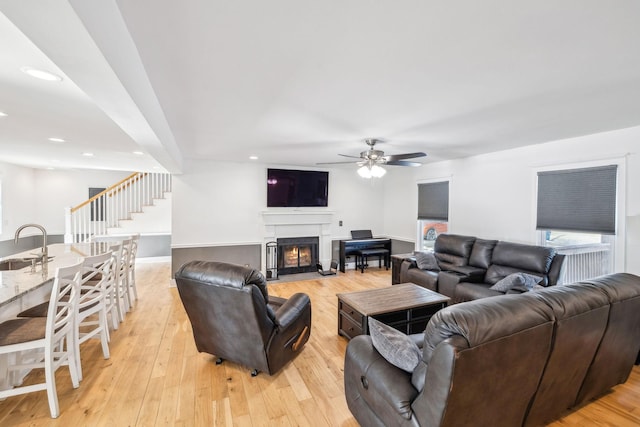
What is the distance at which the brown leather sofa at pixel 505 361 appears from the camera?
3.87 feet

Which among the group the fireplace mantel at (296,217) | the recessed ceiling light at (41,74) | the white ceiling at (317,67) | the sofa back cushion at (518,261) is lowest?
the sofa back cushion at (518,261)

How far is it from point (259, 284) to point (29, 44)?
193cm

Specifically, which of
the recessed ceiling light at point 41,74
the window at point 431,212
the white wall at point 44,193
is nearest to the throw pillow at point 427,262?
the window at point 431,212

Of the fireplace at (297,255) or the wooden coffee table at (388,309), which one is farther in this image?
the fireplace at (297,255)

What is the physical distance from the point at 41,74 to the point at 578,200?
5529mm

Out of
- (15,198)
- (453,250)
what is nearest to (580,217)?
(453,250)

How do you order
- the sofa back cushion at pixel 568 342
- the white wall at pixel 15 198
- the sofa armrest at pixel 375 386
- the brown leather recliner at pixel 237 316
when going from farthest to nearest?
1. the white wall at pixel 15 198
2. the brown leather recliner at pixel 237 316
3. the sofa back cushion at pixel 568 342
4. the sofa armrest at pixel 375 386

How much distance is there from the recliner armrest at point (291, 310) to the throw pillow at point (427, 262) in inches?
99.9

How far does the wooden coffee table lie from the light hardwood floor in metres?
0.30

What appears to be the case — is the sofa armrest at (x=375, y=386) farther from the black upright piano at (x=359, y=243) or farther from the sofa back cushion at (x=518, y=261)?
the black upright piano at (x=359, y=243)

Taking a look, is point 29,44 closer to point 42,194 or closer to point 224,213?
point 224,213

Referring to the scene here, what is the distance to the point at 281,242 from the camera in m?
5.90

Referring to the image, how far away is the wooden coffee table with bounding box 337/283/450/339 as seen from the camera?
270 centimetres

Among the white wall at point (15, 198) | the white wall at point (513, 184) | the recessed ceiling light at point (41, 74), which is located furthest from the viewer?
the white wall at point (15, 198)
